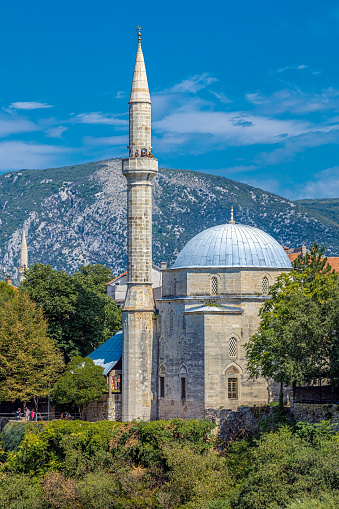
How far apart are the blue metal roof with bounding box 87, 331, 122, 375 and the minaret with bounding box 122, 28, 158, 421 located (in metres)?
2.91

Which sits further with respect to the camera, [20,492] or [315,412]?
[20,492]

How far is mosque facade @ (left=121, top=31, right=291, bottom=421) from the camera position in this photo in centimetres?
4797

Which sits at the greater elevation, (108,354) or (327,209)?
(327,209)

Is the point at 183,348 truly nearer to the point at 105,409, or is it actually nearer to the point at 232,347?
the point at 232,347

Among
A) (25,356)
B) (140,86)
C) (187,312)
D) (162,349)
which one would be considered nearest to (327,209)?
(140,86)

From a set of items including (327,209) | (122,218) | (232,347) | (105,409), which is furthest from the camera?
(327,209)

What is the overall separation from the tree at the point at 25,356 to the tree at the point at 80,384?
5.18ft

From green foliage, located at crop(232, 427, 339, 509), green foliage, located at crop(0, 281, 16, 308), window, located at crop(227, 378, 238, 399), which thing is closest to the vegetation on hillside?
green foliage, located at crop(232, 427, 339, 509)

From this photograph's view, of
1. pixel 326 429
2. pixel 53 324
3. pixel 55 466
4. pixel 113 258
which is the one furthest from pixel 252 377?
pixel 113 258

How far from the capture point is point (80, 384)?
2061 inches

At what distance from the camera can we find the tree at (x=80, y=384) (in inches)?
2050

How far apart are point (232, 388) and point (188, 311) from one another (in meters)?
4.74

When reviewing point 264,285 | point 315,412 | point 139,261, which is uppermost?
point 139,261

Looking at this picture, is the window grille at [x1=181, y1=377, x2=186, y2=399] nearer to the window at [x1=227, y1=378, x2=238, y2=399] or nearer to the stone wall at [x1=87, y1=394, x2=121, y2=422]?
the window at [x1=227, y1=378, x2=238, y2=399]
